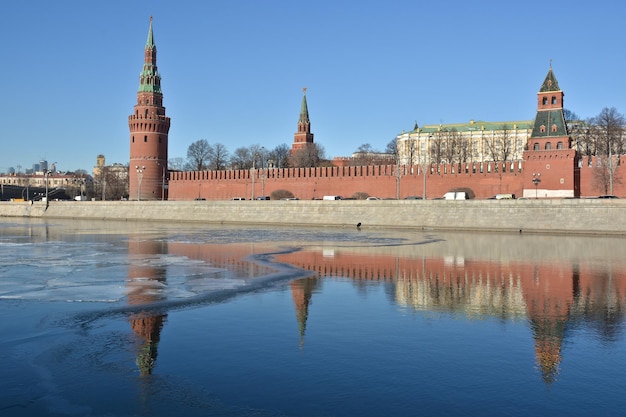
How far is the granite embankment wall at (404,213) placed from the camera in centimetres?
3366

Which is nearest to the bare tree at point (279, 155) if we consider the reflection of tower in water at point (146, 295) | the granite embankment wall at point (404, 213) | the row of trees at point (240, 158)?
the row of trees at point (240, 158)

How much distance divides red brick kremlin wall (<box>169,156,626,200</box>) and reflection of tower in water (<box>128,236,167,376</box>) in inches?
1202

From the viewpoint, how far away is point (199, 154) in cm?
8681

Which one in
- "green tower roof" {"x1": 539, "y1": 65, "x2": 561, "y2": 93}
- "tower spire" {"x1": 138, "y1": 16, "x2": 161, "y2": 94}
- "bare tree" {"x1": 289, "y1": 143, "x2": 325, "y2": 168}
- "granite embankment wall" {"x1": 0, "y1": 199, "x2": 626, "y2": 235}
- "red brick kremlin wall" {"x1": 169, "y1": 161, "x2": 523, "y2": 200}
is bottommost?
"granite embankment wall" {"x1": 0, "y1": 199, "x2": 626, "y2": 235}

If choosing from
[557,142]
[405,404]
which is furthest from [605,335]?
[557,142]

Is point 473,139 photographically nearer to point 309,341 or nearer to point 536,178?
point 536,178

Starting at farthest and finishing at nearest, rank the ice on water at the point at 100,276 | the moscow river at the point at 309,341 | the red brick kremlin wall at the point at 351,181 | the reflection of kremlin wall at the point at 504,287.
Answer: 1. the red brick kremlin wall at the point at 351,181
2. the ice on water at the point at 100,276
3. the reflection of kremlin wall at the point at 504,287
4. the moscow river at the point at 309,341

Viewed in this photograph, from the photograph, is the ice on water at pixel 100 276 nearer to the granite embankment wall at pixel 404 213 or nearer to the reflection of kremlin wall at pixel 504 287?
the reflection of kremlin wall at pixel 504 287

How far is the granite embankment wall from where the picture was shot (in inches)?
1325

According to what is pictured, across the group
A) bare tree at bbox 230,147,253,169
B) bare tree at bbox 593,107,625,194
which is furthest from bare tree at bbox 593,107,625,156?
bare tree at bbox 230,147,253,169

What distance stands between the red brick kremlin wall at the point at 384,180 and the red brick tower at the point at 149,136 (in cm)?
162

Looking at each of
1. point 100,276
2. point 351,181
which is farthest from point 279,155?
point 100,276

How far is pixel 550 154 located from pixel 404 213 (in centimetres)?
1196

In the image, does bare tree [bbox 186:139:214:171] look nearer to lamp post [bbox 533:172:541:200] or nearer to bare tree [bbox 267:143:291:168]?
bare tree [bbox 267:143:291:168]
